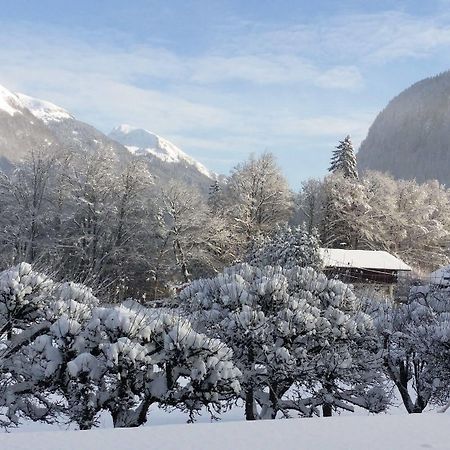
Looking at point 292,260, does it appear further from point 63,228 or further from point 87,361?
point 87,361

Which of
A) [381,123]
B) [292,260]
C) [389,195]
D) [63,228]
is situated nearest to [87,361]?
[292,260]

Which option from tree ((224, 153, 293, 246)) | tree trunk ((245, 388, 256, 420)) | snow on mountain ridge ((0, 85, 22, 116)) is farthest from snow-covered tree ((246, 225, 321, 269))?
snow on mountain ridge ((0, 85, 22, 116))

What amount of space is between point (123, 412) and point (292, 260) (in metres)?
23.7

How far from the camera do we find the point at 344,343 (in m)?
13.6

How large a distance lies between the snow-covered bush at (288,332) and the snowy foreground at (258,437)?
26.4 ft

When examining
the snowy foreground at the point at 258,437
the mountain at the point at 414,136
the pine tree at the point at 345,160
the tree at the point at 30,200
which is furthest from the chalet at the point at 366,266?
the mountain at the point at 414,136

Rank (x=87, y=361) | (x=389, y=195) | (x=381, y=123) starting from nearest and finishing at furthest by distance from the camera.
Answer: (x=87, y=361) → (x=389, y=195) → (x=381, y=123)

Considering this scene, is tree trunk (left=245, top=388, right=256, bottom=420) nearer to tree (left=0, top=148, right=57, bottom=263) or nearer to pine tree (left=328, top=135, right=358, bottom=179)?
tree (left=0, top=148, right=57, bottom=263)

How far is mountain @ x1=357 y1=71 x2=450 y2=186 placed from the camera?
121188 mm

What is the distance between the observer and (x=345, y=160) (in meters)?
51.5

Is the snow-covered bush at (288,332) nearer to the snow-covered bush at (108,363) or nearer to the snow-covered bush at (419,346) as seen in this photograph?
the snow-covered bush at (419,346)

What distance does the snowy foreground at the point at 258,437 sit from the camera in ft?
11.4

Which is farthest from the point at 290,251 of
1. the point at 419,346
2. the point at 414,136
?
the point at 414,136

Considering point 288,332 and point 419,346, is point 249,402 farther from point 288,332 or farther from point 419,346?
point 419,346
